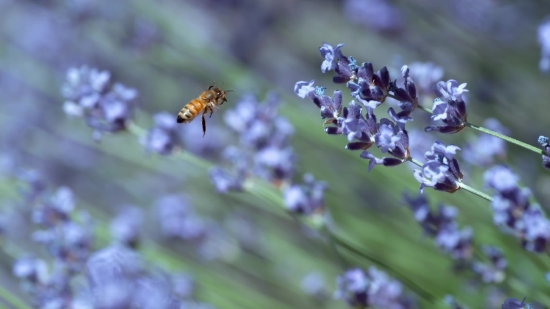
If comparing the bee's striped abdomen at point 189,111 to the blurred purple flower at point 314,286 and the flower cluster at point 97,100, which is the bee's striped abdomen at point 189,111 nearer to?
the flower cluster at point 97,100

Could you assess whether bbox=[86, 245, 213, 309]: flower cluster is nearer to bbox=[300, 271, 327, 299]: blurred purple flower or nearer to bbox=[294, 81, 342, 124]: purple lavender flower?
bbox=[294, 81, 342, 124]: purple lavender flower

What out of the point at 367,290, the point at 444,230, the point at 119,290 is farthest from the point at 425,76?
the point at 119,290

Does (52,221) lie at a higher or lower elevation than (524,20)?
lower

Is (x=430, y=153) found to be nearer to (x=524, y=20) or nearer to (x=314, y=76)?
(x=524, y=20)

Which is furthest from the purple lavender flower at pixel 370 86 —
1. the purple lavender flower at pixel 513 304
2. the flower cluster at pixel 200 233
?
the flower cluster at pixel 200 233

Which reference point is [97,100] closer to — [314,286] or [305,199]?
[305,199]

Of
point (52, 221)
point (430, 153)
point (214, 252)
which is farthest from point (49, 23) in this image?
point (430, 153)
